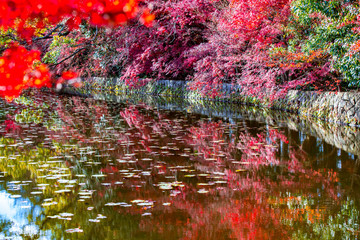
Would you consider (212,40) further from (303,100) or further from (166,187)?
(166,187)

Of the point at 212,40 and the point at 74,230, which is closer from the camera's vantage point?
the point at 74,230

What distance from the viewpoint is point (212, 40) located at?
1867cm

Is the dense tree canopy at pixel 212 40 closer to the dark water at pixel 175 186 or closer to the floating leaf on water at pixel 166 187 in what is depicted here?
the dark water at pixel 175 186

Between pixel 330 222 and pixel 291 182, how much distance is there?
1575 millimetres

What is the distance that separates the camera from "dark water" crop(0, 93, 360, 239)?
14.3 feet

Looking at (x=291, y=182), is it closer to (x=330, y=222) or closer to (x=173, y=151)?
(x=330, y=222)

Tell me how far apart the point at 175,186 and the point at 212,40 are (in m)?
13.7

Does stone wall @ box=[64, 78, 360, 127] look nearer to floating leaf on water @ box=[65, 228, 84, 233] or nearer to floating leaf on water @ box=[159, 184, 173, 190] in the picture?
floating leaf on water @ box=[159, 184, 173, 190]

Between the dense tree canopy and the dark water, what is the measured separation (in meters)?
1.39

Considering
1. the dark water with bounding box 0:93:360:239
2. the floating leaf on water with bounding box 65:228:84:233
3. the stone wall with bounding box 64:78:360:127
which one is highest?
the stone wall with bounding box 64:78:360:127

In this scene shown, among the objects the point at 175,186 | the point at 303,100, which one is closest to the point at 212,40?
the point at 303,100

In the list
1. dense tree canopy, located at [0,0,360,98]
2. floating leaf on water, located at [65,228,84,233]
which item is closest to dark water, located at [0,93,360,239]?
floating leaf on water, located at [65,228,84,233]

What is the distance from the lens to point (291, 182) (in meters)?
6.07

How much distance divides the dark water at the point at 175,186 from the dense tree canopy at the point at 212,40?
139 centimetres
